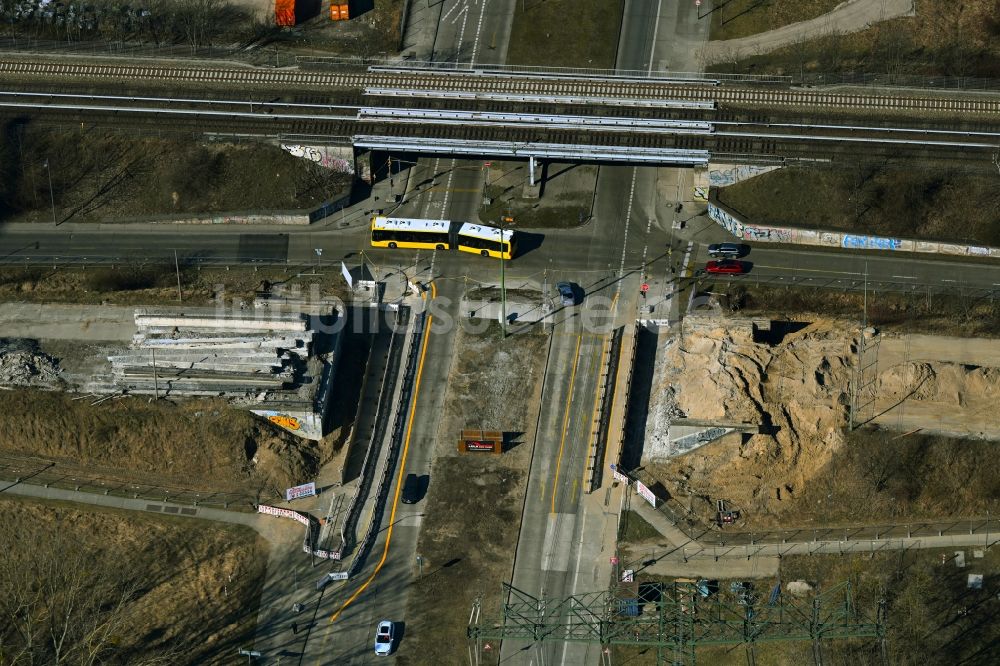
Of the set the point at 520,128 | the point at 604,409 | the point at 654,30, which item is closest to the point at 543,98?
the point at 520,128

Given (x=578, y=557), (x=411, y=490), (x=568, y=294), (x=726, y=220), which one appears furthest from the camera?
(x=726, y=220)

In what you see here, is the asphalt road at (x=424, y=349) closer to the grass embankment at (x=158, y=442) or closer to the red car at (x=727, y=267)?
the grass embankment at (x=158, y=442)

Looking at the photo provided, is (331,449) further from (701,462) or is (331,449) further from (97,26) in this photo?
(97,26)

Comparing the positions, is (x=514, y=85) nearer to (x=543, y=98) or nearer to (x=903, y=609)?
(x=543, y=98)

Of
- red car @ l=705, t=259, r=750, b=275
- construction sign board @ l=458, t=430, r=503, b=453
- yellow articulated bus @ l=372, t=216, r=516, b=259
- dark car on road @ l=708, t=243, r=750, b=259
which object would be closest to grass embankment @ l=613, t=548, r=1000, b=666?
construction sign board @ l=458, t=430, r=503, b=453

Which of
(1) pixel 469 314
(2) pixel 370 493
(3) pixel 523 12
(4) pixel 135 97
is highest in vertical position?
(3) pixel 523 12

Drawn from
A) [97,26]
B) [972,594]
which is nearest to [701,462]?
[972,594]
